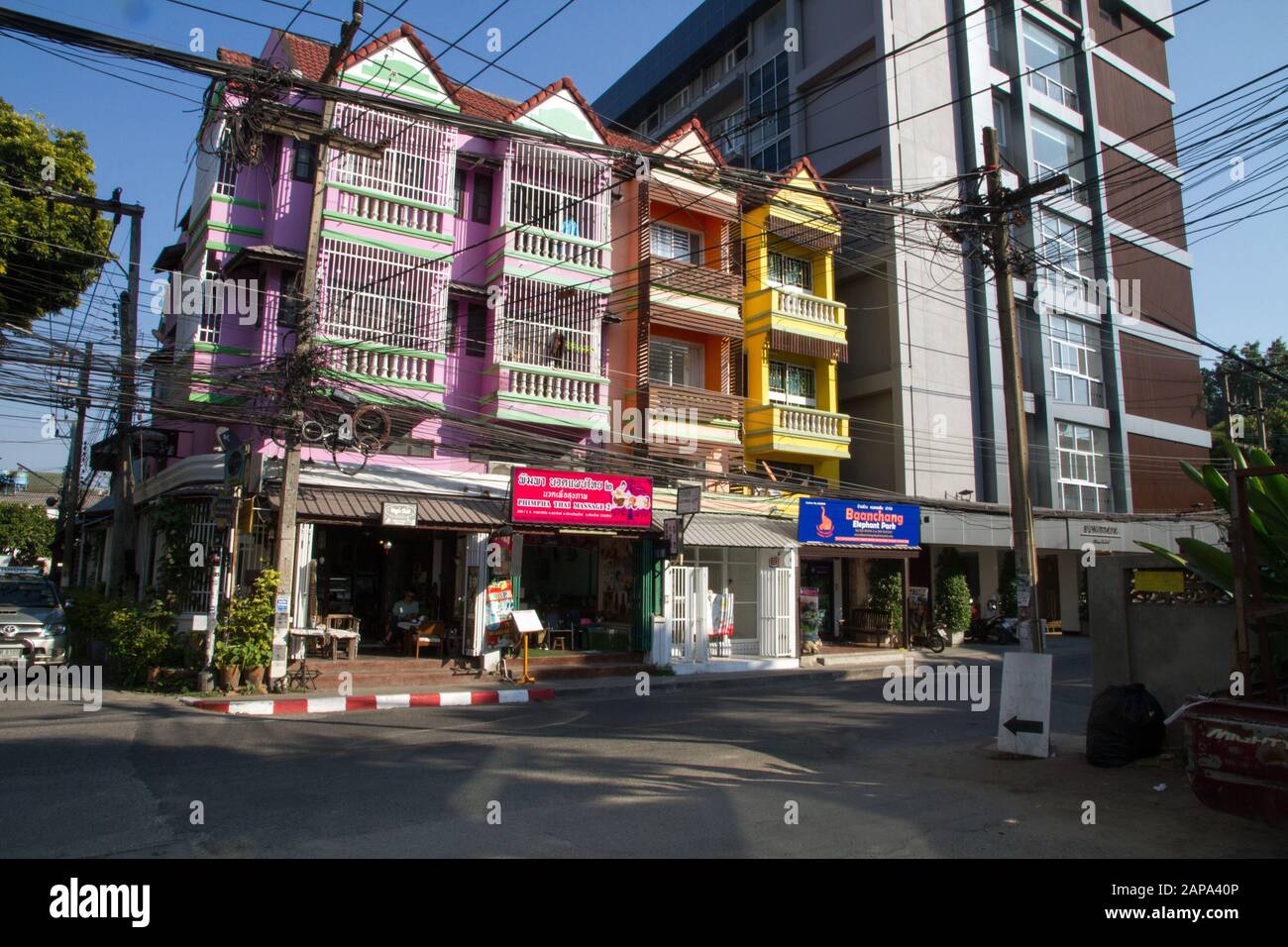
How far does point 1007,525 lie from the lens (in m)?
27.3

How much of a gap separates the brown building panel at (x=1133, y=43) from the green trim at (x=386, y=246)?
3006cm

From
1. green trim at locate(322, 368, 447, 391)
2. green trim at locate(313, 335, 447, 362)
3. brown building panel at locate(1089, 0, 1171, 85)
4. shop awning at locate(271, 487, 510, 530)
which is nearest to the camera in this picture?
shop awning at locate(271, 487, 510, 530)

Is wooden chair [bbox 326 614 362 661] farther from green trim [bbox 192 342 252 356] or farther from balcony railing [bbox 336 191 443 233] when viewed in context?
balcony railing [bbox 336 191 443 233]

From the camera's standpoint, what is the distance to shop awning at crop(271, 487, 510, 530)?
15.0 metres

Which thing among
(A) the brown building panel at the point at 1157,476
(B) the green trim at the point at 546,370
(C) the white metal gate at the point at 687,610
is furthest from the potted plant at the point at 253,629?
(A) the brown building panel at the point at 1157,476

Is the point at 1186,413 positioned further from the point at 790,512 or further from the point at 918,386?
the point at 790,512

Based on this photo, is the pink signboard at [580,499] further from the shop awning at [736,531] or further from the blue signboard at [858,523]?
the blue signboard at [858,523]

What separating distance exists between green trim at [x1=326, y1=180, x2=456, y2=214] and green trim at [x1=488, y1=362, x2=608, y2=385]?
3.65 m

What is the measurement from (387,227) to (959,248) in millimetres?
17908

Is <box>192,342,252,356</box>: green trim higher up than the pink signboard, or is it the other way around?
<box>192,342,252,356</box>: green trim

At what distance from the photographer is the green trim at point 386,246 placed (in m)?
16.6

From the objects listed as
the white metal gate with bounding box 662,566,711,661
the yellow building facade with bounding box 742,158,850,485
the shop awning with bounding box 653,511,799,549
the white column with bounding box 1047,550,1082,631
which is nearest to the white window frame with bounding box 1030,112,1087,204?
the yellow building facade with bounding box 742,158,850,485
